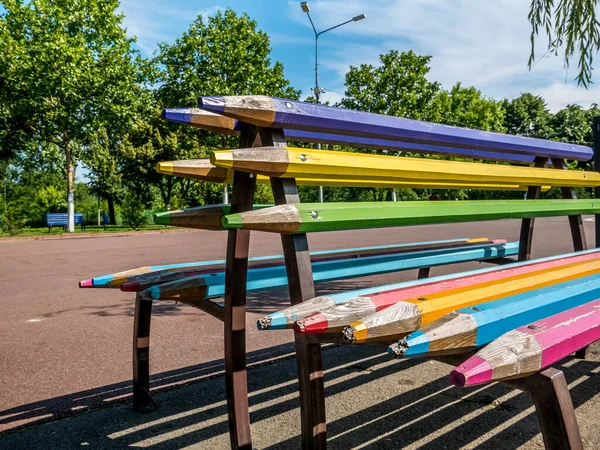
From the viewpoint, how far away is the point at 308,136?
8.16 feet

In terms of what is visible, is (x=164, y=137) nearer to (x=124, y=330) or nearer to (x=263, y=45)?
(x=263, y=45)

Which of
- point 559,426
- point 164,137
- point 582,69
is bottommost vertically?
point 559,426

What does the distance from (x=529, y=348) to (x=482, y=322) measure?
142mm

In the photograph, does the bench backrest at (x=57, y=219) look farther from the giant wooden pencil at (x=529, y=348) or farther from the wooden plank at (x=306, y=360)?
the giant wooden pencil at (x=529, y=348)

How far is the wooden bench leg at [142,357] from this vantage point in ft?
8.91

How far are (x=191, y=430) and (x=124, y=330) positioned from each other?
2.53m

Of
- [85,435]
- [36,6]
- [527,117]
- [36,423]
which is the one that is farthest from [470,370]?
[527,117]

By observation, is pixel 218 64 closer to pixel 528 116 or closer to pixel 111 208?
pixel 111 208

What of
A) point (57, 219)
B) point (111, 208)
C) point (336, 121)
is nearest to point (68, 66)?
point (57, 219)

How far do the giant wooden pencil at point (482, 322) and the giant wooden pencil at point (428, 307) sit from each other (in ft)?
0.22

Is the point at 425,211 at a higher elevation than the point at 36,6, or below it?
below

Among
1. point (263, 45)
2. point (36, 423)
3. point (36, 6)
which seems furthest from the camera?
point (263, 45)

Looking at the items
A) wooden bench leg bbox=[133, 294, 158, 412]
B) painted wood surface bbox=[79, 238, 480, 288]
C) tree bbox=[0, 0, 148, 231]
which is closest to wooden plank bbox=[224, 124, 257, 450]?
painted wood surface bbox=[79, 238, 480, 288]

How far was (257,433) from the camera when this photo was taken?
2.42 metres
